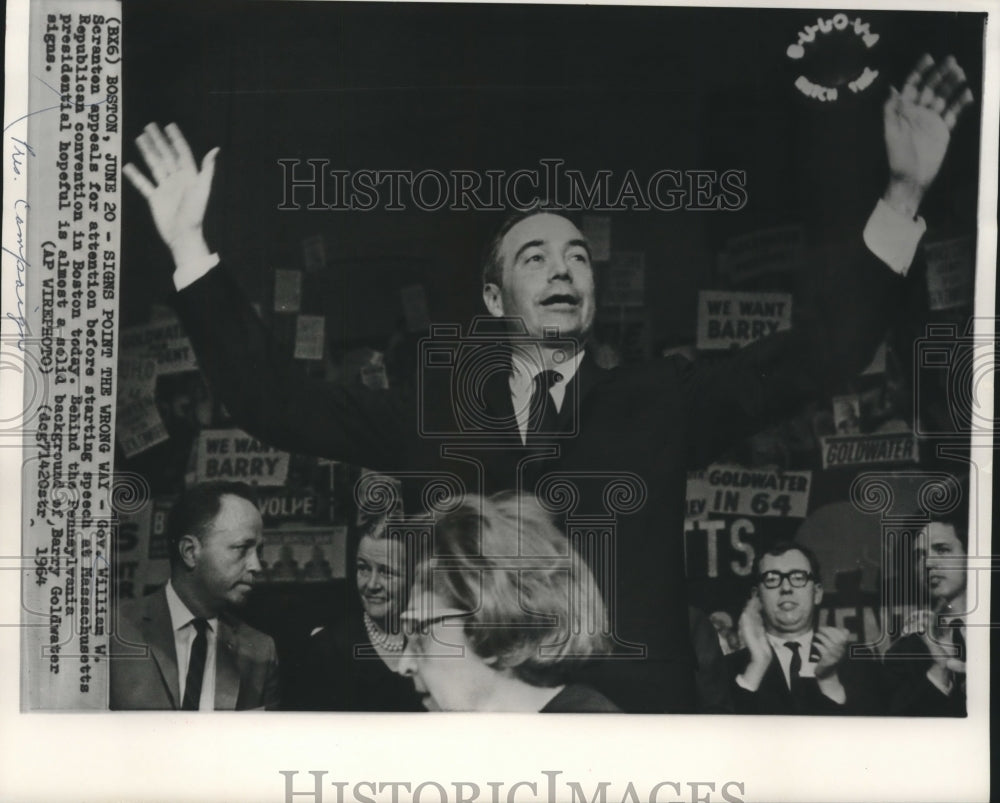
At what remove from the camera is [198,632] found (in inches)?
99.7

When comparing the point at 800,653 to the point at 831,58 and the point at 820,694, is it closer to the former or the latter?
the point at 820,694

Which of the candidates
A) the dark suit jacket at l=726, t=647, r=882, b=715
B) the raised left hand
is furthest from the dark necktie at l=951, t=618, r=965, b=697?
the raised left hand

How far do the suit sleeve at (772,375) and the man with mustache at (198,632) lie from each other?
117 cm

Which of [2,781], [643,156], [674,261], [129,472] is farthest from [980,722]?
[2,781]

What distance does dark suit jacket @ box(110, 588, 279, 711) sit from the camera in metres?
2.53

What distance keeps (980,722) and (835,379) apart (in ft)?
3.18

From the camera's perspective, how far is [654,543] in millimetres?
2545

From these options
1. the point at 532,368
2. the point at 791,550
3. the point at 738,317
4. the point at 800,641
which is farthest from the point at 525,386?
the point at 800,641

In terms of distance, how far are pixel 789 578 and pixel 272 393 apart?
55.6 inches

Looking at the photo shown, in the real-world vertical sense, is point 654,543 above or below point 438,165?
below

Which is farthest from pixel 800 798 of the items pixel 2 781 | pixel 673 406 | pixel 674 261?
pixel 2 781

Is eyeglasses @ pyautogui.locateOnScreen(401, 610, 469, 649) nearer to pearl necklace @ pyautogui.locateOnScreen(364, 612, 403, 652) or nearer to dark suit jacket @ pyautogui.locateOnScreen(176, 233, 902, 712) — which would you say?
pearl necklace @ pyautogui.locateOnScreen(364, 612, 403, 652)

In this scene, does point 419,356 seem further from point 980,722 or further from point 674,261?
point 980,722

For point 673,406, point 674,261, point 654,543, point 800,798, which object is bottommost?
point 800,798
